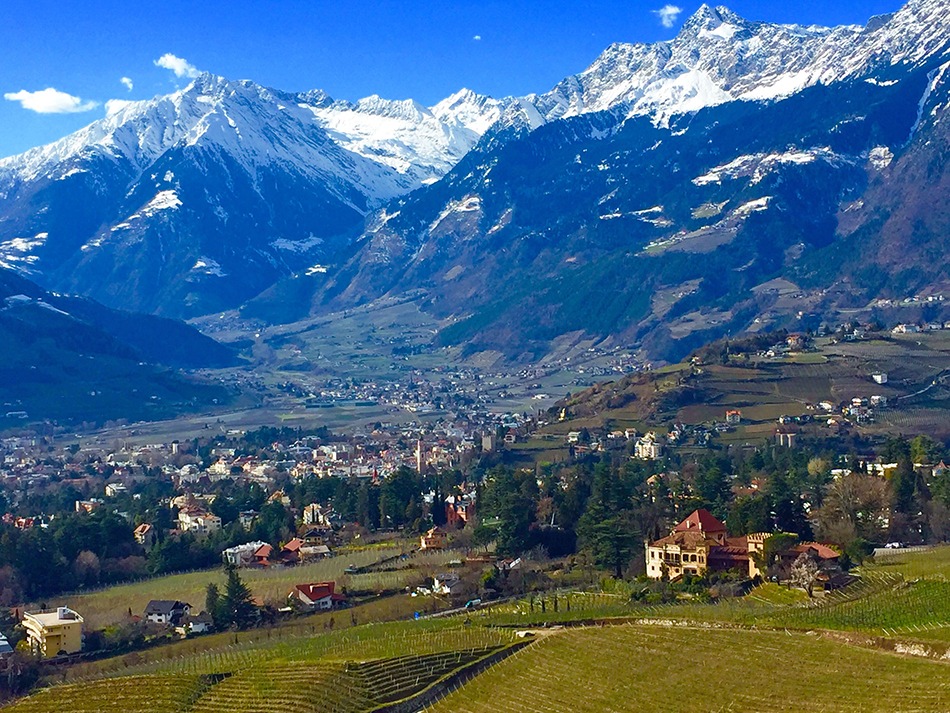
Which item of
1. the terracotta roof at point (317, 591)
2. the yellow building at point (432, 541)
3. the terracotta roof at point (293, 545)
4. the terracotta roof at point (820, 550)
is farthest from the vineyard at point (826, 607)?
the terracotta roof at point (293, 545)

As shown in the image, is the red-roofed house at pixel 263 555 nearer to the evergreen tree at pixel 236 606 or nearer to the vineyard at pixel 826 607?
the evergreen tree at pixel 236 606

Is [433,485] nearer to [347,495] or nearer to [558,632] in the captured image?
[347,495]

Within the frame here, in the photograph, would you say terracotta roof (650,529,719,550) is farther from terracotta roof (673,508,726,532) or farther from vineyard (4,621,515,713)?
vineyard (4,621,515,713)

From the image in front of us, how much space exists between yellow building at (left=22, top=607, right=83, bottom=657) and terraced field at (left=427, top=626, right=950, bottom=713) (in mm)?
19889

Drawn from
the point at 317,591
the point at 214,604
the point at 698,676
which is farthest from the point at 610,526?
the point at 698,676

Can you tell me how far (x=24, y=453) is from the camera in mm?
144875

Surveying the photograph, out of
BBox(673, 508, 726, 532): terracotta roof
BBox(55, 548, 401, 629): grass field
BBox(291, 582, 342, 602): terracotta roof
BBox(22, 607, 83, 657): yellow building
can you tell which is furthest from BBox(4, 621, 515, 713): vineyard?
BBox(673, 508, 726, 532): terracotta roof

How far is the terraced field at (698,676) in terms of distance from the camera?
1556 inches

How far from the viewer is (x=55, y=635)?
59750mm

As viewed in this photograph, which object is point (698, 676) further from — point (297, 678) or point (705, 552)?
point (705, 552)

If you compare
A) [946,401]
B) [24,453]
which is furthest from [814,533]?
[24,453]

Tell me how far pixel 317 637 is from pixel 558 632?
988cm

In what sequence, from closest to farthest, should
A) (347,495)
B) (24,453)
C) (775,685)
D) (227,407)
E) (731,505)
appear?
(775,685), (731,505), (347,495), (24,453), (227,407)

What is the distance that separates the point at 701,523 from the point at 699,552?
4.24 metres
